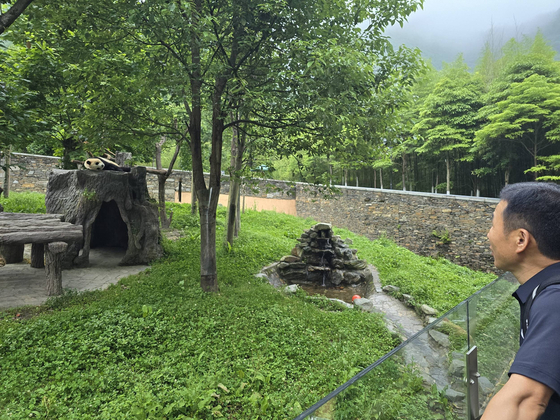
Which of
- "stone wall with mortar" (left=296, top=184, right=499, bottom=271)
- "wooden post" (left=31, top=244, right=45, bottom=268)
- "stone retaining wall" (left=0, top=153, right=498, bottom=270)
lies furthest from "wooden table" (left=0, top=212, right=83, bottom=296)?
"stone wall with mortar" (left=296, top=184, right=499, bottom=271)

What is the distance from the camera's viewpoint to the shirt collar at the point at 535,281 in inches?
44.9

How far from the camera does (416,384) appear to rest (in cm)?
185

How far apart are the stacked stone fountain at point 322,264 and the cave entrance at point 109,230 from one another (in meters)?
4.69

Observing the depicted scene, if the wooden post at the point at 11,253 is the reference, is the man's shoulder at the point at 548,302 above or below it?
above

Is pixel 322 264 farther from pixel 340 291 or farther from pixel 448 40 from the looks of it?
pixel 448 40

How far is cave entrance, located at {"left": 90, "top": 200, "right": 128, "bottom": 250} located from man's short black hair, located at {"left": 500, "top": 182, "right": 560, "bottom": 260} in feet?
31.6

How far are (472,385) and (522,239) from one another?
130 cm

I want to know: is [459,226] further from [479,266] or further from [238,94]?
[238,94]

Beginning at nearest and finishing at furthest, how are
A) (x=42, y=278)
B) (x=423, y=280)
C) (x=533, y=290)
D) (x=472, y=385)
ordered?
(x=533, y=290) < (x=472, y=385) < (x=42, y=278) < (x=423, y=280)

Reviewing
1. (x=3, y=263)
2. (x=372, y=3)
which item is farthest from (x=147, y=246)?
(x=372, y=3)

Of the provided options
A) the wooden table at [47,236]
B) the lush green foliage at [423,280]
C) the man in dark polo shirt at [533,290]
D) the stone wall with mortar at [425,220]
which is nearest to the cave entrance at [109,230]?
the wooden table at [47,236]

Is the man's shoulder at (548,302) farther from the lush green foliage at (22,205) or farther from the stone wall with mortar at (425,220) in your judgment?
the lush green foliage at (22,205)

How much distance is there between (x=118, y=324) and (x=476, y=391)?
14.7 feet

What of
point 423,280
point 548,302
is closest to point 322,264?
point 423,280
